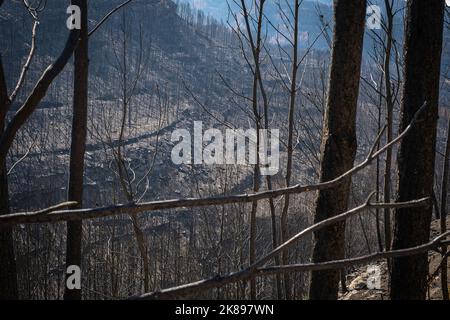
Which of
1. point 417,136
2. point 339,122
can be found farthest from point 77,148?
point 417,136

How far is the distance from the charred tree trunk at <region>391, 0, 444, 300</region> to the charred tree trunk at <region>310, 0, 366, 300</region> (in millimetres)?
334

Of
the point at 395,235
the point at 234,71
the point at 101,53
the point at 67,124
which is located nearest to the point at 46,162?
the point at 67,124

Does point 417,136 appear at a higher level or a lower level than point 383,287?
higher

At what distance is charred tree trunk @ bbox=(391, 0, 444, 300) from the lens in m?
2.49

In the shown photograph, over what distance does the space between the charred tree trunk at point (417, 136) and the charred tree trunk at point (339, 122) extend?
33cm

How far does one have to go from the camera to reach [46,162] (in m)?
41.6

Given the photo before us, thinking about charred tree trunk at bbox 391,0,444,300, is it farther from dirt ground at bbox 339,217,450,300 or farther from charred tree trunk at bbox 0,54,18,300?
charred tree trunk at bbox 0,54,18,300

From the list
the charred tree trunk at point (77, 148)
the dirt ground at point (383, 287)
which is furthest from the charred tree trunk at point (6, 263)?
the dirt ground at point (383, 287)

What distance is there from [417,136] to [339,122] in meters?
0.48

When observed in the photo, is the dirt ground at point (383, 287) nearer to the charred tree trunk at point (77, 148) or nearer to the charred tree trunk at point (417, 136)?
the charred tree trunk at point (417, 136)

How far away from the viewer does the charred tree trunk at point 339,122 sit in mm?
2369

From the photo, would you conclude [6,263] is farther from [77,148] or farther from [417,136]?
[417,136]

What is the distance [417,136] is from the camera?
8.33 ft

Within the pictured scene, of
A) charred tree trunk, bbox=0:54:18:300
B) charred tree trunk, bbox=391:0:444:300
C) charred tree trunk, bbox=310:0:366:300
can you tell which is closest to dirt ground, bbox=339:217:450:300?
charred tree trunk, bbox=391:0:444:300
